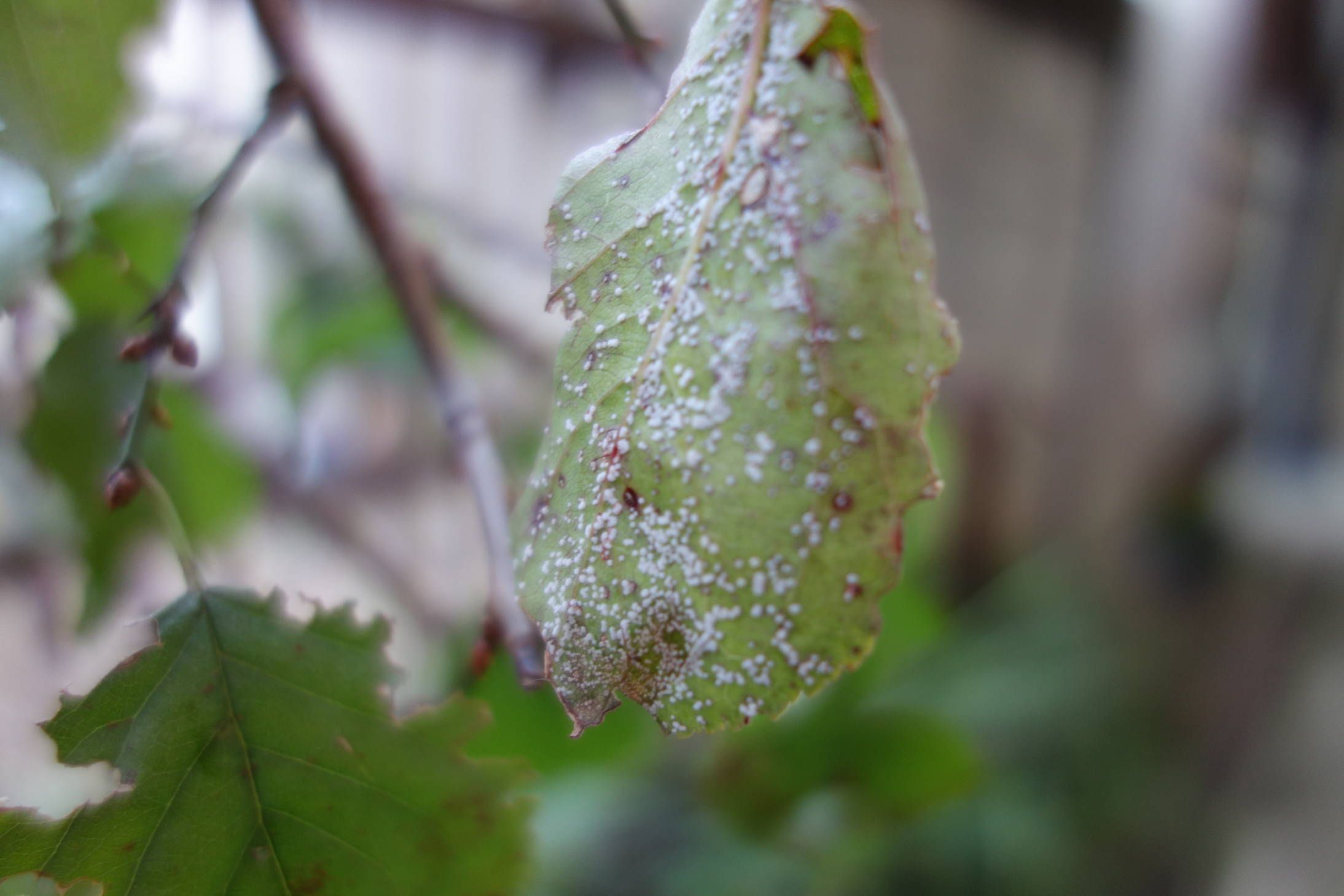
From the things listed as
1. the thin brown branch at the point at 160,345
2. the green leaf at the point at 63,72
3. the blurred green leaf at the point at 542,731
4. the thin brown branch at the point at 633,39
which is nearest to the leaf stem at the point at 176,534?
the thin brown branch at the point at 160,345

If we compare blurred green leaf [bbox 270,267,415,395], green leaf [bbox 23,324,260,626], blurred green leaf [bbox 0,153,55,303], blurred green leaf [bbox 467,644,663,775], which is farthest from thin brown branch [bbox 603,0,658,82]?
blurred green leaf [bbox 270,267,415,395]

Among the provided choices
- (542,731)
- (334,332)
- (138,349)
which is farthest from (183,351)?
(334,332)

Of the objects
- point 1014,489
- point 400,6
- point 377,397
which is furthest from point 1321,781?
point 400,6

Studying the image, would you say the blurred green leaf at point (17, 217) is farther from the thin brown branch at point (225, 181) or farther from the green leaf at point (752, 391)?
the green leaf at point (752, 391)

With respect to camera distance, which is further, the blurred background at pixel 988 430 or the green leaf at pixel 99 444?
the blurred background at pixel 988 430

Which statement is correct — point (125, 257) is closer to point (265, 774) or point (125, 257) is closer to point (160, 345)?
point (160, 345)
